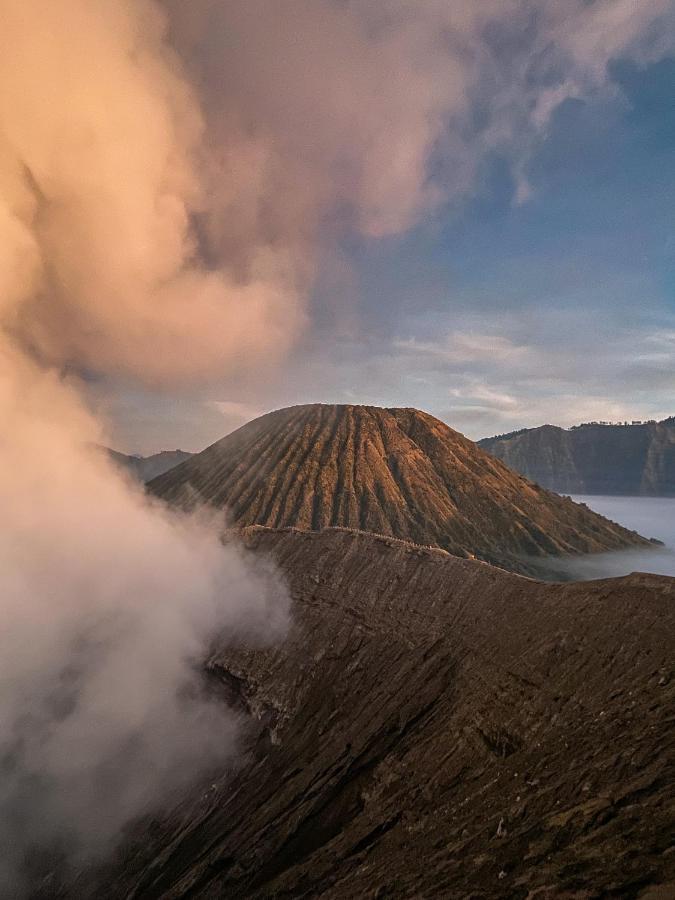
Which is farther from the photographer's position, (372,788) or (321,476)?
(321,476)

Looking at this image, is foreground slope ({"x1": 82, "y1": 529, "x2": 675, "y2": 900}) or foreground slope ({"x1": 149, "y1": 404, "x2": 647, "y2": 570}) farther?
foreground slope ({"x1": 149, "y1": 404, "x2": 647, "y2": 570})

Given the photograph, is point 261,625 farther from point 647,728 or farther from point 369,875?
point 647,728

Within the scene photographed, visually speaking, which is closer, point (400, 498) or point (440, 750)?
point (440, 750)

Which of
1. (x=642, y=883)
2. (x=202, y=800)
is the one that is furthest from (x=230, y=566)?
(x=642, y=883)

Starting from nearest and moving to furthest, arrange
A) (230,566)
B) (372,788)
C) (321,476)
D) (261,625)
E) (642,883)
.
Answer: (642,883), (372,788), (261,625), (230,566), (321,476)

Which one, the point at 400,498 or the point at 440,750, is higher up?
the point at 400,498
